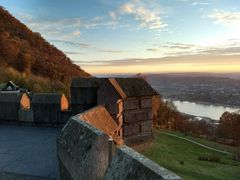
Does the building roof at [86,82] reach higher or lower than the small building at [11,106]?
higher

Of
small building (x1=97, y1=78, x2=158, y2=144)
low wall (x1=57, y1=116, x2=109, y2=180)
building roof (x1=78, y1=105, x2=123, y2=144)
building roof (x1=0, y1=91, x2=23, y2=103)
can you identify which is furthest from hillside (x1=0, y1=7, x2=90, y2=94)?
low wall (x1=57, y1=116, x2=109, y2=180)

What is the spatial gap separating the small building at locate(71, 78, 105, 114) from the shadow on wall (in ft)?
14.0

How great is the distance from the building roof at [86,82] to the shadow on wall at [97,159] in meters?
4.50

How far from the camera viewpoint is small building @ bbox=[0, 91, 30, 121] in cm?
951

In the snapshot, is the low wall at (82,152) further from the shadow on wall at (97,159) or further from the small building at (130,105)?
the small building at (130,105)

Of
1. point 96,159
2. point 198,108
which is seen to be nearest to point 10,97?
point 96,159

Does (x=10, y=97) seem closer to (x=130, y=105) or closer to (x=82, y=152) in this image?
(x=130, y=105)

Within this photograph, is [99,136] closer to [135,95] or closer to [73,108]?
[73,108]

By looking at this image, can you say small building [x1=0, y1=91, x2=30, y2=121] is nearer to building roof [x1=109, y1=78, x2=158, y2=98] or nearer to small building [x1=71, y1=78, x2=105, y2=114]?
small building [x1=71, y1=78, x2=105, y2=114]

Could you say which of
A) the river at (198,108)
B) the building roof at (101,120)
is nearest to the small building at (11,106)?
the building roof at (101,120)

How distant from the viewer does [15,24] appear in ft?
192

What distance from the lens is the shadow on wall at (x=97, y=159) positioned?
216 cm

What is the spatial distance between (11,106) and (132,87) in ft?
16.0

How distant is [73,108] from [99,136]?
19.9ft
